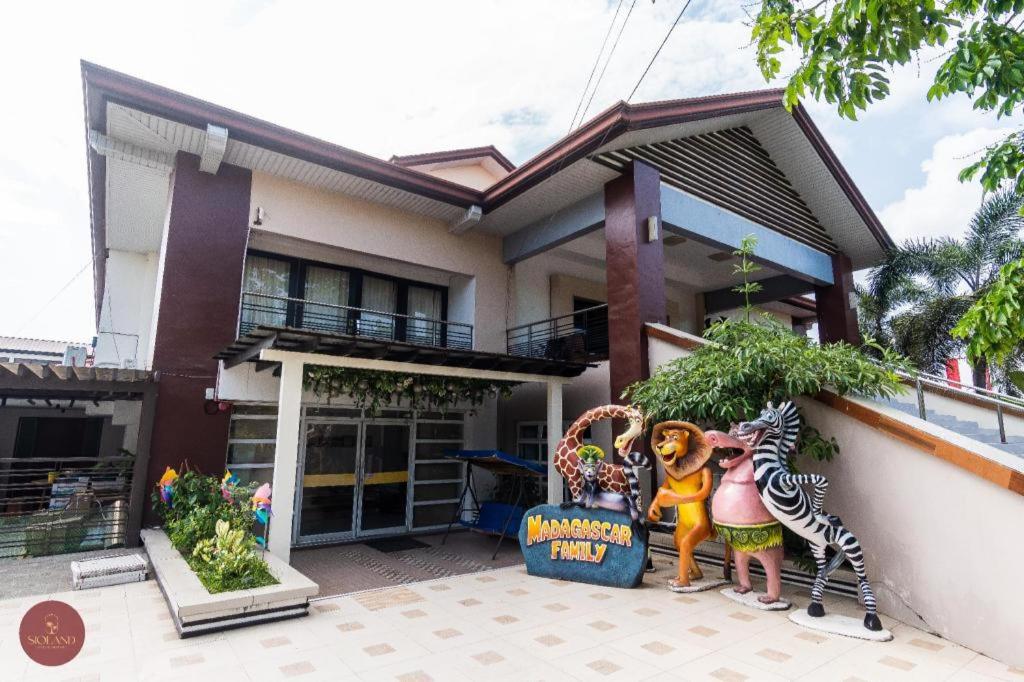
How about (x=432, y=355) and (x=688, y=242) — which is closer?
(x=432, y=355)

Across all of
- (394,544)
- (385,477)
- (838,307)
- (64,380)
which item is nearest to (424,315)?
(385,477)

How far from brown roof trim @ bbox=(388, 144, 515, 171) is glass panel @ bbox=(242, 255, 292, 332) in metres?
4.50

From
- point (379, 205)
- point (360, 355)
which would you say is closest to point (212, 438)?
point (360, 355)

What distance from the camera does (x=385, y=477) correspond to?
1005cm

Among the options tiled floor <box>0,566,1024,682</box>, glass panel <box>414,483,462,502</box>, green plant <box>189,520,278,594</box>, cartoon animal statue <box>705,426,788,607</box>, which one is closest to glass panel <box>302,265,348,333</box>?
glass panel <box>414,483,462,502</box>

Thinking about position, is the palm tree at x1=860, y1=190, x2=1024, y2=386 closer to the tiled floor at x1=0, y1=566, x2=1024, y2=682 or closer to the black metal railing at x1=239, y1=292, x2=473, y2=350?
the tiled floor at x1=0, y1=566, x2=1024, y2=682

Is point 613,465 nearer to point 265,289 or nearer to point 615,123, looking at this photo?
point 615,123

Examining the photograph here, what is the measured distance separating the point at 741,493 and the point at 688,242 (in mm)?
7682

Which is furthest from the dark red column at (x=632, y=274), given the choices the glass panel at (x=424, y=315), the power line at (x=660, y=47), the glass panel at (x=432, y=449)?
the glass panel at (x=424, y=315)

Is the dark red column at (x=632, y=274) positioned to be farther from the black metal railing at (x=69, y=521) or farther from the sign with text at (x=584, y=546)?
the black metal railing at (x=69, y=521)

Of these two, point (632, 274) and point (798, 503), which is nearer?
point (798, 503)

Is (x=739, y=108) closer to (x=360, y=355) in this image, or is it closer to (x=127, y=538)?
(x=360, y=355)

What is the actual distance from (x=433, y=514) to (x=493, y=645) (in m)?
6.11

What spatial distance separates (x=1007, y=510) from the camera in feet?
15.1
